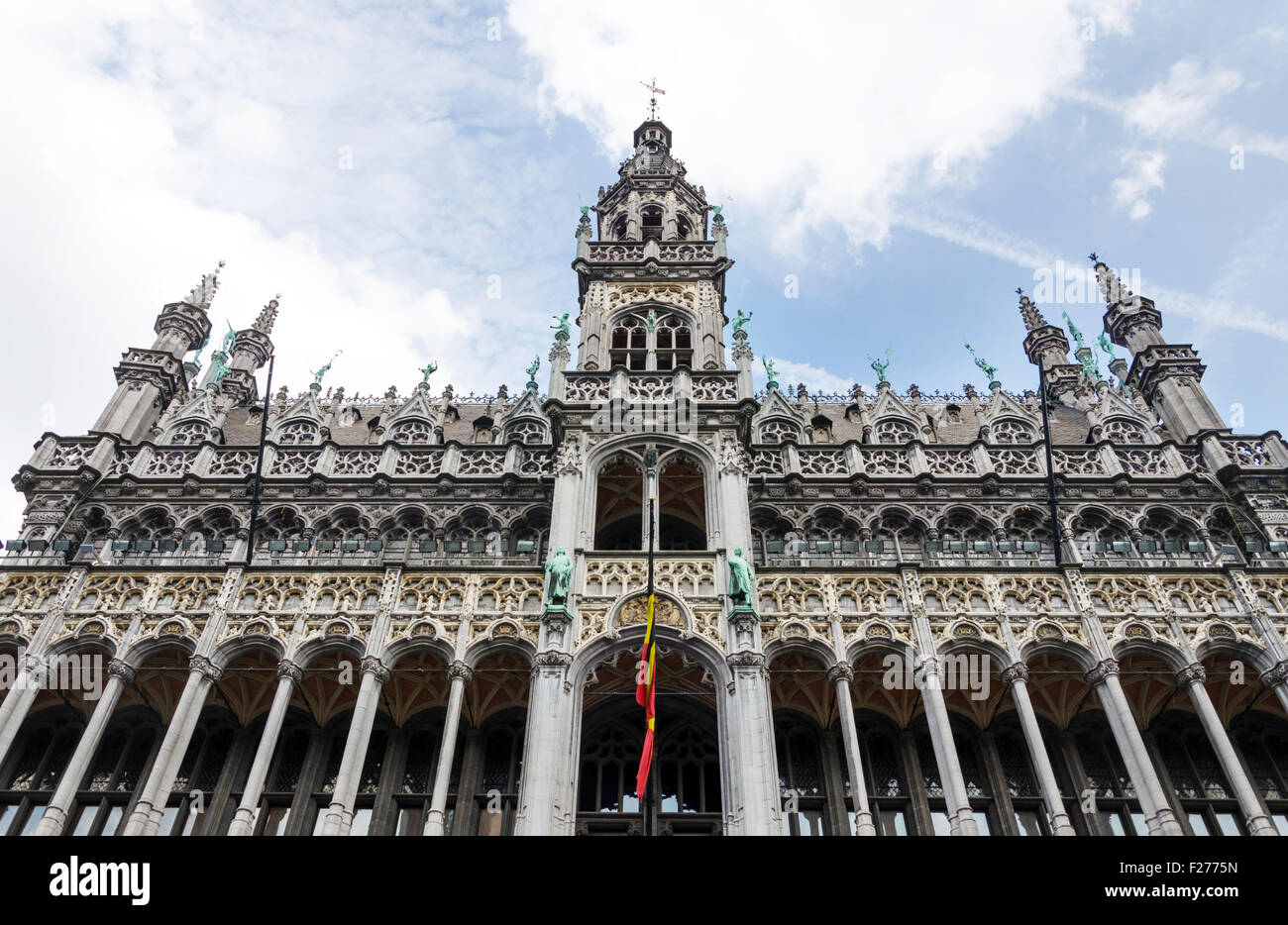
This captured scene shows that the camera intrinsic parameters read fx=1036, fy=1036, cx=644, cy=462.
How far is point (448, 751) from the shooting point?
1988 cm

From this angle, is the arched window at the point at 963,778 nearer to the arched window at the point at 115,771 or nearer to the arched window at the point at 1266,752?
the arched window at the point at 1266,752

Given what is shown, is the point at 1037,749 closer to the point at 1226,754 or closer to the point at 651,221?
the point at 1226,754

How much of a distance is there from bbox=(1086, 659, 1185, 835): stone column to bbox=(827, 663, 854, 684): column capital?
5.03m

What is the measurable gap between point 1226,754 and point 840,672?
24.2 ft

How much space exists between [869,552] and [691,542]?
462 centimetres

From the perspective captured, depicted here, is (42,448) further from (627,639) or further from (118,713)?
(627,639)

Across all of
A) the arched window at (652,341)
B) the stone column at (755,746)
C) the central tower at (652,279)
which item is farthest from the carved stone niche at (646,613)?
the arched window at (652,341)

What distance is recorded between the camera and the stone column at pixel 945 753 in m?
18.6

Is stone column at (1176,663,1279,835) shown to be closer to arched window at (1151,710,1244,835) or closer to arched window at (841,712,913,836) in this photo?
arched window at (1151,710,1244,835)

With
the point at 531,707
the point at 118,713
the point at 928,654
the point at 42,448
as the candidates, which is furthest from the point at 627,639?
the point at 42,448

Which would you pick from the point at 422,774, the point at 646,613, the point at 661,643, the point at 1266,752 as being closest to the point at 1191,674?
the point at 1266,752

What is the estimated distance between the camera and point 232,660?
22250 mm
